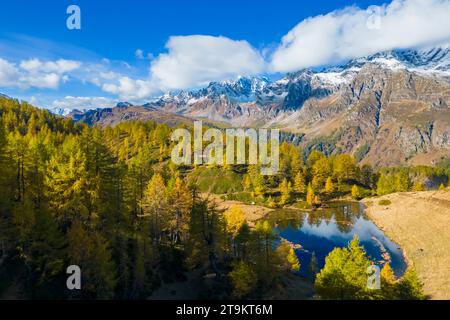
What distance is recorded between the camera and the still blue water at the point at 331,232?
83.6 m

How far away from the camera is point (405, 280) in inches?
1831

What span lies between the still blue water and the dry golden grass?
327cm

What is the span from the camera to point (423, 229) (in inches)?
3760

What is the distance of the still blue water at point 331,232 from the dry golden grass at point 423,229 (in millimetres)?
A: 3273

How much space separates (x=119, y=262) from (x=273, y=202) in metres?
90.4

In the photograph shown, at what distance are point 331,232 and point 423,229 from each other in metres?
24.0

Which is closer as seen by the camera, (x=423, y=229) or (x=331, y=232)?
(x=423, y=229)

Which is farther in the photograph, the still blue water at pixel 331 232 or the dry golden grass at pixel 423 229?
the still blue water at pixel 331 232

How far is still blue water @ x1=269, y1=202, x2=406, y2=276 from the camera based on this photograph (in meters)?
83.6

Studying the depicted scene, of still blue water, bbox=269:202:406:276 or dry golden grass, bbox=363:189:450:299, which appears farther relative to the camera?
still blue water, bbox=269:202:406:276

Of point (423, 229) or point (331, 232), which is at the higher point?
point (423, 229)

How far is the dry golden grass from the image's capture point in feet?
219

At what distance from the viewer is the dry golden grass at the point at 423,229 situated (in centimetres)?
6675
